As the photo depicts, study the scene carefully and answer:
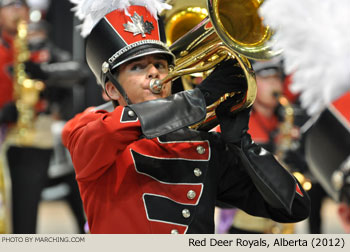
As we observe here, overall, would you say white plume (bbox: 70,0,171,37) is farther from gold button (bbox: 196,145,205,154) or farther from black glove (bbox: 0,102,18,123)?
black glove (bbox: 0,102,18,123)

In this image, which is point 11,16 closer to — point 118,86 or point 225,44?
point 118,86

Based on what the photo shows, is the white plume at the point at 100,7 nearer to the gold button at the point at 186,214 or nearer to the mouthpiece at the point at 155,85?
the mouthpiece at the point at 155,85

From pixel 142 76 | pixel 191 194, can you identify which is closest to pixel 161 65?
pixel 142 76

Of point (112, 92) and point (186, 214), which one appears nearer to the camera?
point (186, 214)

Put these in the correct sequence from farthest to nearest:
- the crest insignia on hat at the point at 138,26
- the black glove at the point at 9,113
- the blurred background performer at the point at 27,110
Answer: the black glove at the point at 9,113
the blurred background performer at the point at 27,110
the crest insignia on hat at the point at 138,26

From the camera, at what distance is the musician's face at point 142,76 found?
260 cm

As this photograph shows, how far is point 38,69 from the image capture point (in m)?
5.95

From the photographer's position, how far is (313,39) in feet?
8.73

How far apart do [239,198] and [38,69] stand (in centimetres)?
358

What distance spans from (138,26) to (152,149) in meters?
0.50

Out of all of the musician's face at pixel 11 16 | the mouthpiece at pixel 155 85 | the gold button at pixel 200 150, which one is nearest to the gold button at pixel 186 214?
the gold button at pixel 200 150

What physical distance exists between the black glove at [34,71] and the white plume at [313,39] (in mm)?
3532
